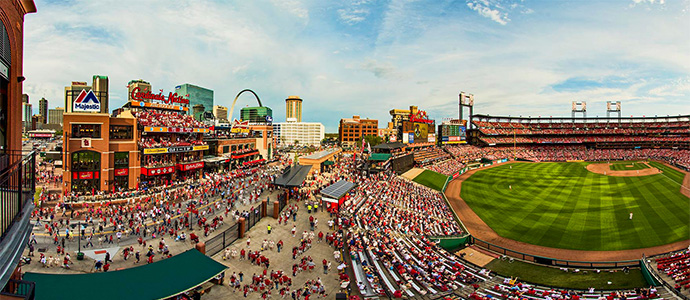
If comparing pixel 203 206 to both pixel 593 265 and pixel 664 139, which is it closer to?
pixel 593 265

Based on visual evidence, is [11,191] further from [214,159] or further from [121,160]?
[214,159]

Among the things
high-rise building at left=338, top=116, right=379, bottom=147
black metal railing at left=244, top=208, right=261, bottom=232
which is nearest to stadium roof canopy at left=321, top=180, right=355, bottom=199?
black metal railing at left=244, top=208, right=261, bottom=232

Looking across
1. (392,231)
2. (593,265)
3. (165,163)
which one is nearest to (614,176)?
(593,265)

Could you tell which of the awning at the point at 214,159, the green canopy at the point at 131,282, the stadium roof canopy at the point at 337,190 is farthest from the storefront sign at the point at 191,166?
the green canopy at the point at 131,282

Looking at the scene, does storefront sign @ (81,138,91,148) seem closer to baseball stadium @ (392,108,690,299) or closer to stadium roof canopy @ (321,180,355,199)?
stadium roof canopy @ (321,180,355,199)

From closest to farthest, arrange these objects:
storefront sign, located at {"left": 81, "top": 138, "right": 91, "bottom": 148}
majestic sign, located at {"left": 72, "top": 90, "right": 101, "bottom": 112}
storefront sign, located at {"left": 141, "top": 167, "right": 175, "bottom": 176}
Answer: majestic sign, located at {"left": 72, "top": 90, "right": 101, "bottom": 112}, storefront sign, located at {"left": 81, "top": 138, "right": 91, "bottom": 148}, storefront sign, located at {"left": 141, "top": 167, "right": 175, "bottom": 176}

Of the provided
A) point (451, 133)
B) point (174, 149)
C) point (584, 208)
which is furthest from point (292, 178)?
point (451, 133)

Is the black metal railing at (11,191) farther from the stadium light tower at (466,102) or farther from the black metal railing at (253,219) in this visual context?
the stadium light tower at (466,102)
